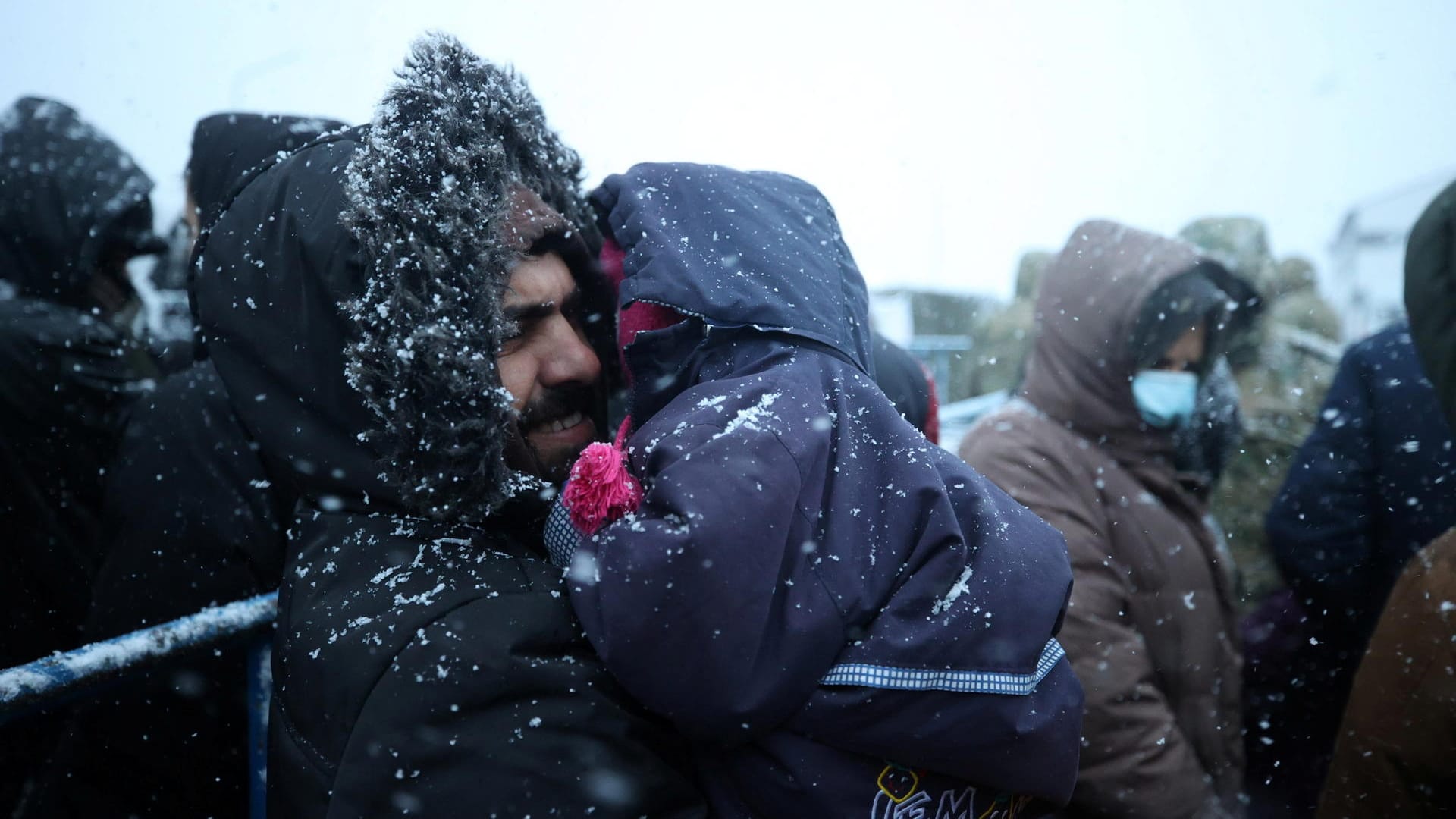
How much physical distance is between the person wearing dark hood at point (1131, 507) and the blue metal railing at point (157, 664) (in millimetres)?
1887

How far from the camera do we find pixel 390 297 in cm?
125

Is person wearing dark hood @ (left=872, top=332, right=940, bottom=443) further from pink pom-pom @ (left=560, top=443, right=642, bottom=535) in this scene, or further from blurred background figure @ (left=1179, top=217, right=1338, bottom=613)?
pink pom-pom @ (left=560, top=443, right=642, bottom=535)

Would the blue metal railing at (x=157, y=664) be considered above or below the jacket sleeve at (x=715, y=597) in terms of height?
below

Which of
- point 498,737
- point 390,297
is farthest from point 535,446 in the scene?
point 498,737

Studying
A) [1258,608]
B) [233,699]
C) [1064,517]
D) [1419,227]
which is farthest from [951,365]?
[233,699]

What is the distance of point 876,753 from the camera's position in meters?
1.14

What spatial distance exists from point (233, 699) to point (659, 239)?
1606mm

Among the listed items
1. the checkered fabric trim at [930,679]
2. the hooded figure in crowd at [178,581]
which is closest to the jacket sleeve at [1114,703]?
the checkered fabric trim at [930,679]

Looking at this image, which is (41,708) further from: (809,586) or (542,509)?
(809,586)

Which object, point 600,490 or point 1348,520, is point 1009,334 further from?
point 600,490

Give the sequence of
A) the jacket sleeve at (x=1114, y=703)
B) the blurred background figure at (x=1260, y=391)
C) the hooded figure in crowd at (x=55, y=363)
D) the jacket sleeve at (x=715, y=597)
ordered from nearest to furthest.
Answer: the jacket sleeve at (x=715, y=597) < the jacket sleeve at (x=1114, y=703) < the hooded figure in crowd at (x=55, y=363) < the blurred background figure at (x=1260, y=391)

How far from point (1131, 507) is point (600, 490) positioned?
185 centimetres

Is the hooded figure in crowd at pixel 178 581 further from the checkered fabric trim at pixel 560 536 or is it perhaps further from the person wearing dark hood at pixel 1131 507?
the person wearing dark hood at pixel 1131 507

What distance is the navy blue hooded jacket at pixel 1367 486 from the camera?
90.5 inches
